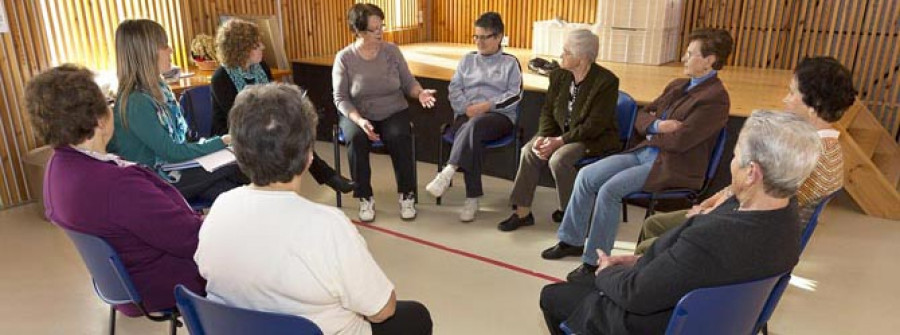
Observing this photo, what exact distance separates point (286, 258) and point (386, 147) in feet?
9.51

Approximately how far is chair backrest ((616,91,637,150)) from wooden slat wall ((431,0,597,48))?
10.3 ft

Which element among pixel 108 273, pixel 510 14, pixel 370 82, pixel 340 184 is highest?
pixel 510 14

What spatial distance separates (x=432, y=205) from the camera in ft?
15.0

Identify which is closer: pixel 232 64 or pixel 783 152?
pixel 783 152

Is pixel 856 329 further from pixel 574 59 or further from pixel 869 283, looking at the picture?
pixel 574 59

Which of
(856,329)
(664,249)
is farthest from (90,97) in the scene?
(856,329)

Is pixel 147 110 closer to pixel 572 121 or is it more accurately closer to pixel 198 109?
pixel 198 109

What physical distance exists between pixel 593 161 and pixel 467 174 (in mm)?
866

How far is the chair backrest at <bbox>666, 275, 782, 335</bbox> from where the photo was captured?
64.0 inches

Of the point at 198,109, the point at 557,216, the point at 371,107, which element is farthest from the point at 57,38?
the point at 557,216

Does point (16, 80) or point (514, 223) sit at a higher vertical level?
point (16, 80)

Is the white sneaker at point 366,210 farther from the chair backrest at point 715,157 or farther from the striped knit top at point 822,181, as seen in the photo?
the striped knit top at point 822,181

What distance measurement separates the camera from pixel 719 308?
167 centimetres

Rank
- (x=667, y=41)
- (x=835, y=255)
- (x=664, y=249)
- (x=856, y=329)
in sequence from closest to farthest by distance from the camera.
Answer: (x=664, y=249) < (x=856, y=329) < (x=835, y=255) < (x=667, y=41)
